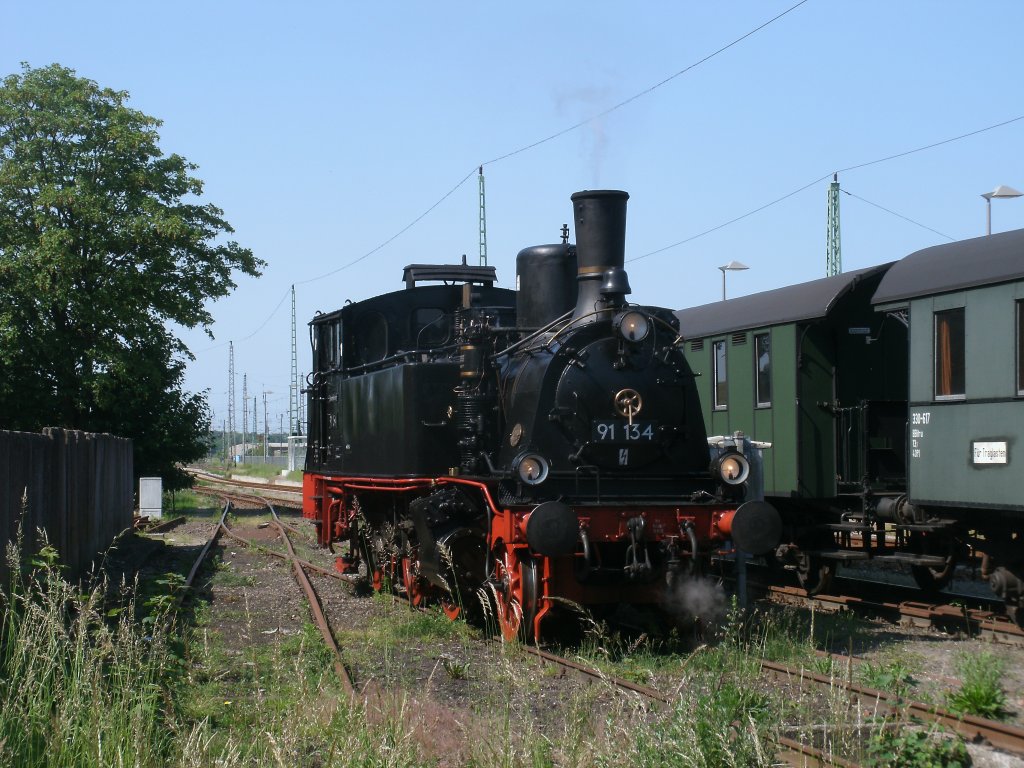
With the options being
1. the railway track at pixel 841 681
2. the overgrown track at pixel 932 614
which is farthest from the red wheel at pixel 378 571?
the overgrown track at pixel 932 614

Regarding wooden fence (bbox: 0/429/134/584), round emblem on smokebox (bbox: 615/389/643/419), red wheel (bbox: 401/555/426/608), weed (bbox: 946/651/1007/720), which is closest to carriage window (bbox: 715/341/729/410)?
red wheel (bbox: 401/555/426/608)

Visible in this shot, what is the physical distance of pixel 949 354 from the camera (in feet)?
33.7

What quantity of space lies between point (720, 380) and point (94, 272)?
2204cm

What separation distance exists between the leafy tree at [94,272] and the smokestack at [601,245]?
75.3 ft

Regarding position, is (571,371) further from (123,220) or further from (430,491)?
(123,220)

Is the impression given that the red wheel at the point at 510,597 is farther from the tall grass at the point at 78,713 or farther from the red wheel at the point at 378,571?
the tall grass at the point at 78,713

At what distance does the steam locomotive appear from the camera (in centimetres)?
870

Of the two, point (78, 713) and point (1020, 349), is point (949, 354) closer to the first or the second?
point (1020, 349)

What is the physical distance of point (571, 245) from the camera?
9.98m

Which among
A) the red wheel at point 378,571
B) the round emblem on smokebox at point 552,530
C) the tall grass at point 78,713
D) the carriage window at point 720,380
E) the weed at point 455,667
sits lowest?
the weed at point 455,667

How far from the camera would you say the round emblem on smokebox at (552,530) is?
26.8 ft

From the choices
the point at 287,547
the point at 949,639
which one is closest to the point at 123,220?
the point at 287,547

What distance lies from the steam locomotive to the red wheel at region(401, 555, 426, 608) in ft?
0.07

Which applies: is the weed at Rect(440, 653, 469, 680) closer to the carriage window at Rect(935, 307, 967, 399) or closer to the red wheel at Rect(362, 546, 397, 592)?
the red wheel at Rect(362, 546, 397, 592)
